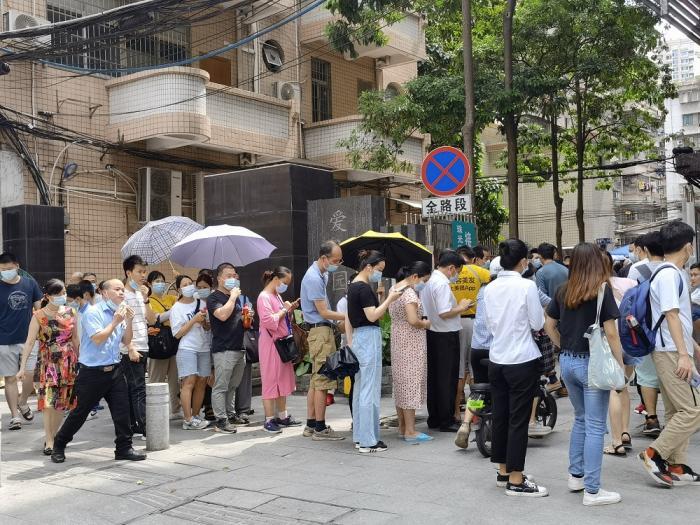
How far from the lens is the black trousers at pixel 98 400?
7328 mm

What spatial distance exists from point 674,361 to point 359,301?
110 inches

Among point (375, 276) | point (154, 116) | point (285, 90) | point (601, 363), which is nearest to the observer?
point (601, 363)

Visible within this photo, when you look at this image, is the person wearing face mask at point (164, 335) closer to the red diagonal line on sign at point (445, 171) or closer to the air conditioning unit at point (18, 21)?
the red diagonal line on sign at point (445, 171)

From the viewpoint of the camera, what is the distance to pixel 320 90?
21.3m

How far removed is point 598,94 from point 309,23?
1068 centimetres

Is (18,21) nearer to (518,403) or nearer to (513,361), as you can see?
(513,361)

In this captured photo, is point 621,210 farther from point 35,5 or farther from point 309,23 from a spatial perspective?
point 35,5

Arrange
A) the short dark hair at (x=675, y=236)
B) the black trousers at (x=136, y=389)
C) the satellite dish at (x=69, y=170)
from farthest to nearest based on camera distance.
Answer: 1. the satellite dish at (x=69, y=170)
2. the black trousers at (x=136, y=389)
3. the short dark hair at (x=675, y=236)

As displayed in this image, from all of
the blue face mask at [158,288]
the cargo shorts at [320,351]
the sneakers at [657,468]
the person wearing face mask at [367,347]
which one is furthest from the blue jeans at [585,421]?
the blue face mask at [158,288]

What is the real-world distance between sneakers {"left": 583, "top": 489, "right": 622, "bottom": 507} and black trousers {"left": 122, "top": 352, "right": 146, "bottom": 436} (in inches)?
189

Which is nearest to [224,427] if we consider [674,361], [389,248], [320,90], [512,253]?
[389,248]

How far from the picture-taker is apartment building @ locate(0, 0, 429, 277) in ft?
49.5

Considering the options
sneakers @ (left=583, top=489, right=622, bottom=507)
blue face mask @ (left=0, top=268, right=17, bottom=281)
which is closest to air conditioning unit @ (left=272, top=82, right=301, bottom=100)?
blue face mask @ (left=0, top=268, right=17, bottom=281)

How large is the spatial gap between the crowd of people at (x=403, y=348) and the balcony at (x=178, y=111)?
672 cm
